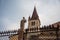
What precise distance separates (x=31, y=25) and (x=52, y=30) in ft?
18.7

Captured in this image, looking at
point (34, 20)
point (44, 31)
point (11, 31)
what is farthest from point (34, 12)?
point (44, 31)

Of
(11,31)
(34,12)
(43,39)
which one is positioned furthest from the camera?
(34,12)

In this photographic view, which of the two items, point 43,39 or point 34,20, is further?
point 34,20

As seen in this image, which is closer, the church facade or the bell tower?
the church facade

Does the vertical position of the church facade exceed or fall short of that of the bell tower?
it falls short

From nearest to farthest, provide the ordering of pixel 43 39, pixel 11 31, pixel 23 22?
pixel 23 22 < pixel 43 39 < pixel 11 31

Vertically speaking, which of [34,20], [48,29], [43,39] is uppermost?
[34,20]

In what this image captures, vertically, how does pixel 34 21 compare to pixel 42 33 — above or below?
above

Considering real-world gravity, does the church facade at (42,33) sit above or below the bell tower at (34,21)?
below

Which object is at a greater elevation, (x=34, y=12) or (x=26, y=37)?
(x=34, y=12)

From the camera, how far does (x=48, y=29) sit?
68.6 ft

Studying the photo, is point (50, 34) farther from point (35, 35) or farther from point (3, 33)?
point (3, 33)

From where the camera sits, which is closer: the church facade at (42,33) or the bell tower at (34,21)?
the church facade at (42,33)

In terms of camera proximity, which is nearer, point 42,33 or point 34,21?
point 42,33
